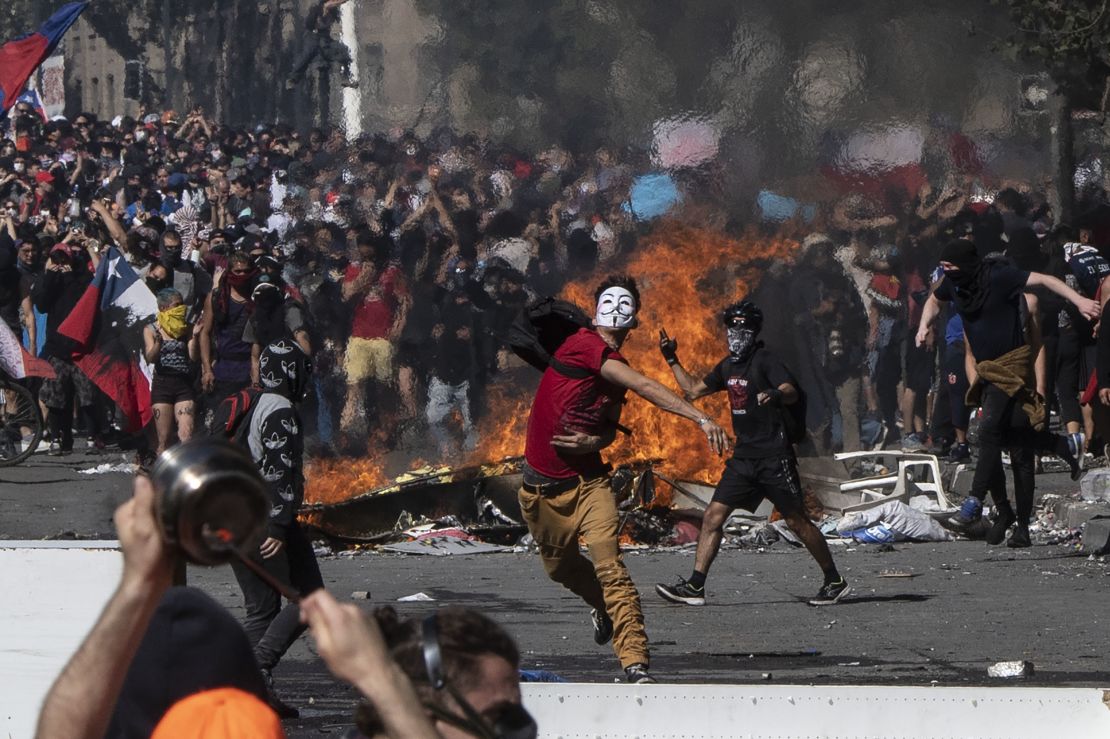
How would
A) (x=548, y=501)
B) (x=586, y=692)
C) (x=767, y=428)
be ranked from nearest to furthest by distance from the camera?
(x=586, y=692) → (x=548, y=501) → (x=767, y=428)

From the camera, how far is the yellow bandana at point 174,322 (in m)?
14.4

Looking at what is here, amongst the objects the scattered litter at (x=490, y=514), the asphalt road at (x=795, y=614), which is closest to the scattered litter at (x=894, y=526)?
the asphalt road at (x=795, y=614)

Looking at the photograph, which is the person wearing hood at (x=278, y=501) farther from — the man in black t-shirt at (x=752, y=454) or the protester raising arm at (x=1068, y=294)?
the protester raising arm at (x=1068, y=294)

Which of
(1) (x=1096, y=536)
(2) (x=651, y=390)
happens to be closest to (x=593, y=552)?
(2) (x=651, y=390)

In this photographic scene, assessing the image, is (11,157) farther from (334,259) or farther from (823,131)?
(823,131)

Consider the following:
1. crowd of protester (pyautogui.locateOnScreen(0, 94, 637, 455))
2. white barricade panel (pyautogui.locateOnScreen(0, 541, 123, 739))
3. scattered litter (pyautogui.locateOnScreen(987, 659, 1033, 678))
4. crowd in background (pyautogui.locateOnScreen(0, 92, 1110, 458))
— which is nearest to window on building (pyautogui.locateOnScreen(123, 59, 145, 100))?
crowd in background (pyautogui.locateOnScreen(0, 92, 1110, 458))

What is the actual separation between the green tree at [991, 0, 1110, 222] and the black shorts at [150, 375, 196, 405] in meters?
7.08

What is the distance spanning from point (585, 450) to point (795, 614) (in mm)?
2617

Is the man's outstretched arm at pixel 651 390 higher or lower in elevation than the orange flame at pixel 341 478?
higher

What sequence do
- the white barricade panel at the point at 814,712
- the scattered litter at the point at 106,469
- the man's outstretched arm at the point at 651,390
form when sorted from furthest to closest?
the scattered litter at the point at 106,469 → the man's outstretched arm at the point at 651,390 → the white barricade panel at the point at 814,712

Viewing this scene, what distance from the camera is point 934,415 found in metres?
14.6

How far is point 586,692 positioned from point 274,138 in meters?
10.9

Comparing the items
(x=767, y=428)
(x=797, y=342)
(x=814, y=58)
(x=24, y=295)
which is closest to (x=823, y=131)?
(x=814, y=58)

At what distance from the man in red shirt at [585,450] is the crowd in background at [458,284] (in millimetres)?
6985
